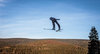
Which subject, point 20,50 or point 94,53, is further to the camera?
point 20,50

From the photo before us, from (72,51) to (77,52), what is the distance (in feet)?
16.1

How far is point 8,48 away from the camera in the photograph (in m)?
187

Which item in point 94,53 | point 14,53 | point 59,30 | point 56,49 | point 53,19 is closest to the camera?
point 53,19

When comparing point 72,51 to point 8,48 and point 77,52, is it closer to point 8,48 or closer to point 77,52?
point 77,52

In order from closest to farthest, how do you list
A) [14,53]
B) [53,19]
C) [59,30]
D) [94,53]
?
1. [53,19]
2. [59,30]
3. [94,53]
4. [14,53]

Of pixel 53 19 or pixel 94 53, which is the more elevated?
pixel 53 19

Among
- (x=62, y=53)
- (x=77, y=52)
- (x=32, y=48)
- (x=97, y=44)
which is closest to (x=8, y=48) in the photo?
(x=32, y=48)

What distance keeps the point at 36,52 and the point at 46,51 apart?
1051 cm

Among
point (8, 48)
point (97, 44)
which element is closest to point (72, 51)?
point (8, 48)

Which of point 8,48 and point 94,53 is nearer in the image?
point 94,53

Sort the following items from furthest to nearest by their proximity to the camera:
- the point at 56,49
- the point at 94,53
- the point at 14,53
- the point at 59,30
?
1. the point at 56,49
2. the point at 14,53
3. the point at 94,53
4. the point at 59,30

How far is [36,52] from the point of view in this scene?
185 meters

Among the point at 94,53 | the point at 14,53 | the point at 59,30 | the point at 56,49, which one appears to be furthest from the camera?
the point at 56,49

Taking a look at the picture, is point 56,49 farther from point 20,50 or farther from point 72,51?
point 20,50
